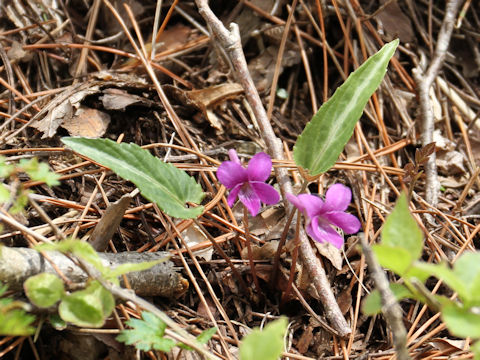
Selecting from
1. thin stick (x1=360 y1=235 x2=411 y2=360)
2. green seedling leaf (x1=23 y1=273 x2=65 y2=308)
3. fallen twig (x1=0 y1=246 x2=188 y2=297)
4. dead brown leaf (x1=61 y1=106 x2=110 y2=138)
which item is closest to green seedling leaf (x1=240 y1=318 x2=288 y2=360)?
thin stick (x1=360 y1=235 x2=411 y2=360)

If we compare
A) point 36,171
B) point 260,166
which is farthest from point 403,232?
point 36,171

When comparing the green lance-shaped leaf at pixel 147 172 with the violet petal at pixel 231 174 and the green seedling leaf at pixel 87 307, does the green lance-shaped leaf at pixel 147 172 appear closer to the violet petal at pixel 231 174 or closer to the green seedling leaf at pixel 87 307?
the violet petal at pixel 231 174

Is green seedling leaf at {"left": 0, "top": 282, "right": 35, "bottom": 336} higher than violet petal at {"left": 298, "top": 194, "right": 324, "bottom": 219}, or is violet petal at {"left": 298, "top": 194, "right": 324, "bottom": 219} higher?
violet petal at {"left": 298, "top": 194, "right": 324, "bottom": 219}

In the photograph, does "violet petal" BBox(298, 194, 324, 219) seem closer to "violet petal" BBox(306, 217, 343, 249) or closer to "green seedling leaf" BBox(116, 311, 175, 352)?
"violet petal" BBox(306, 217, 343, 249)

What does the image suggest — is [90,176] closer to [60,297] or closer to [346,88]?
[60,297]

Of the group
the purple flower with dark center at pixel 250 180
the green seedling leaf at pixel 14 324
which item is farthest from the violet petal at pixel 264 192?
the green seedling leaf at pixel 14 324

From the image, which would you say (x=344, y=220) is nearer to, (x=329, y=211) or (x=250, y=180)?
(x=329, y=211)
